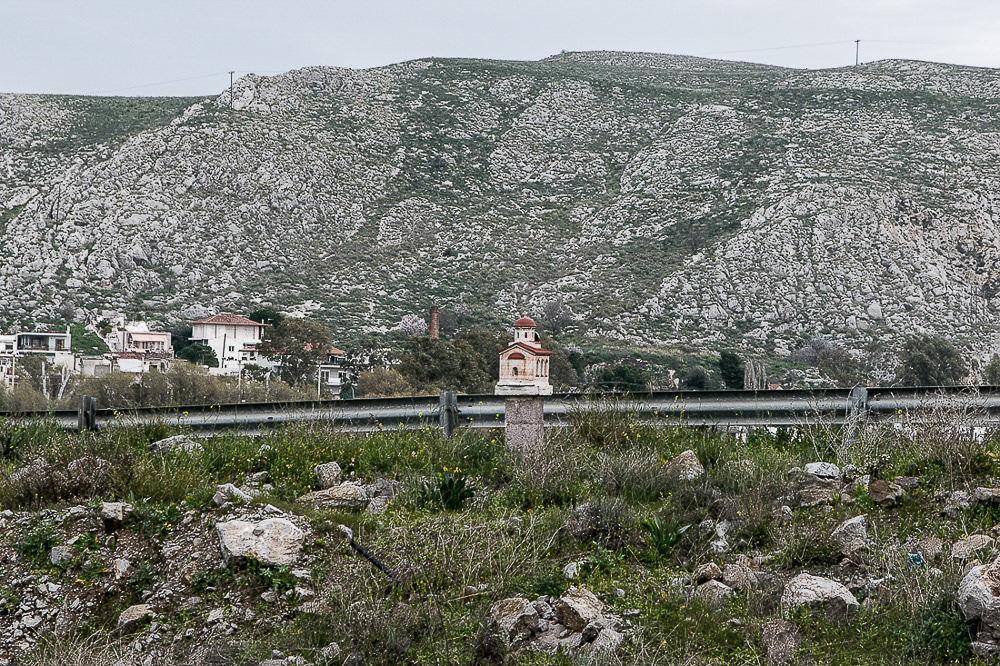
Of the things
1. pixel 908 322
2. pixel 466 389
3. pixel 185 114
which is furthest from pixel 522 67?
pixel 466 389

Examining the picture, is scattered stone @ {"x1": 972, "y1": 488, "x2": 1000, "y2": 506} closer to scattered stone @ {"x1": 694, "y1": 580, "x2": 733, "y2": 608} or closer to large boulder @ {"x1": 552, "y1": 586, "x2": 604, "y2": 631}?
scattered stone @ {"x1": 694, "y1": 580, "x2": 733, "y2": 608}

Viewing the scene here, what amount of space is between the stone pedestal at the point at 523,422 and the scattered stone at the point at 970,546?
11.2 feet

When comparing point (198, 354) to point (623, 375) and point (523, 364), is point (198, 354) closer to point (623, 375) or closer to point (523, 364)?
point (523, 364)

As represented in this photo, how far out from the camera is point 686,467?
7141 millimetres

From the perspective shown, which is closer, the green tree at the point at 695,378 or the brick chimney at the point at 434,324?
the green tree at the point at 695,378

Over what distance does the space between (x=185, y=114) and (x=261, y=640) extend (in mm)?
83870

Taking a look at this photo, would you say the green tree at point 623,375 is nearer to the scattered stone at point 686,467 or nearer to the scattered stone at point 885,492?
the scattered stone at point 686,467

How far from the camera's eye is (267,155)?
7581 centimetres

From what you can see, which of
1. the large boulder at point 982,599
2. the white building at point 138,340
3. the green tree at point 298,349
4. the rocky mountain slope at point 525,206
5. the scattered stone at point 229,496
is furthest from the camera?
the rocky mountain slope at point 525,206

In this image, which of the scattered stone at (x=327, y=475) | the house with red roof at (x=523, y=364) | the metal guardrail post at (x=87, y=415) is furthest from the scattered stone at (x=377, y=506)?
the house with red roof at (x=523, y=364)

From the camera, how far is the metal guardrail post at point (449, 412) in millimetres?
8617

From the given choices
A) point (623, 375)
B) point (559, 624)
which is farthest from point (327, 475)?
point (623, 375)

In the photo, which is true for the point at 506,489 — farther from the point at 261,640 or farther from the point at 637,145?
the point at 637,145

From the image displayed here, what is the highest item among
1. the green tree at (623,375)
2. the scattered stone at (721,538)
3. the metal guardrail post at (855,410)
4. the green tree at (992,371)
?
Answer: the metal guardrail post at (855,410)
